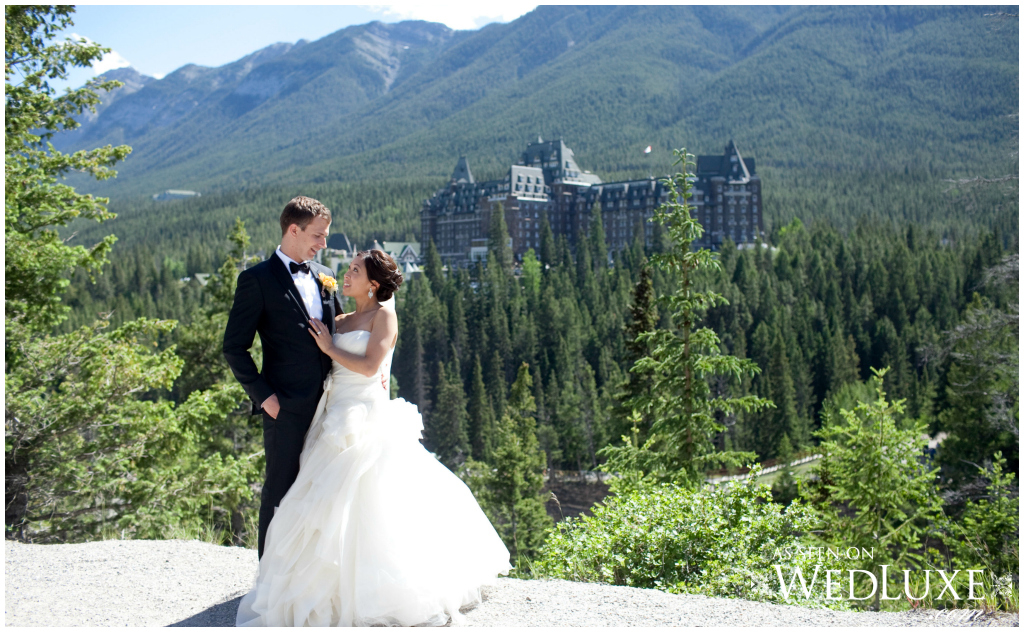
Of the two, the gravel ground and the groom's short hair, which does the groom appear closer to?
the groom's short hair

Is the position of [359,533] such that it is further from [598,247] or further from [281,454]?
[598,247]

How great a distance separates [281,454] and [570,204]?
106279mm

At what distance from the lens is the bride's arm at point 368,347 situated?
4.58 meters

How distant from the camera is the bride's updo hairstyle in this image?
468 centimetres

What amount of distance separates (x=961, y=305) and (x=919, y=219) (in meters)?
69.3

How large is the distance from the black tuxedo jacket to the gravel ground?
1.49 metres

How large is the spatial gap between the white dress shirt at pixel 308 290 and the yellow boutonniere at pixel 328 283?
60mm

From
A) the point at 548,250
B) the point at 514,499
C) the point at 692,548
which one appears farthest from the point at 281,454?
the point at 548,250

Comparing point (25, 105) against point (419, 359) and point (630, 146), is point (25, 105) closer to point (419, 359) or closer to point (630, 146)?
point (419, 359)

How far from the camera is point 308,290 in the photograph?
15.7ft

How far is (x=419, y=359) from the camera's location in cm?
7150

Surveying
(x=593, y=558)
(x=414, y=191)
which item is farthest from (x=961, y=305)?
(x=414, y=191)

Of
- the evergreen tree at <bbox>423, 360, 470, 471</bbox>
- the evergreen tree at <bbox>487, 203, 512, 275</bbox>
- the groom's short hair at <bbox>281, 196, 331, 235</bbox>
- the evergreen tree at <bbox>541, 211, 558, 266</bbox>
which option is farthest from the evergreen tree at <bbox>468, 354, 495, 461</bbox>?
the groom's short hair at <bbox>281, 196, 331, 235</bbox>

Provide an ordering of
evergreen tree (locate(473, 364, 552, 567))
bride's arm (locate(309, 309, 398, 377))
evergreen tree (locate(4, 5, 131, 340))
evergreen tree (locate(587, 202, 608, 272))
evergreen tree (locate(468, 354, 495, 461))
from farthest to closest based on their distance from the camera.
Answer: evergreen tree (locate(587, 202, 608, 272)), evergreen tree (locate(468, 354, 495, 461)), evergreen tree (locate(473, 364, 552, 567)), evergreen tree (locate(4, 5, 131, 340)), bride's arm (locate(309, 309, 398, 377))
